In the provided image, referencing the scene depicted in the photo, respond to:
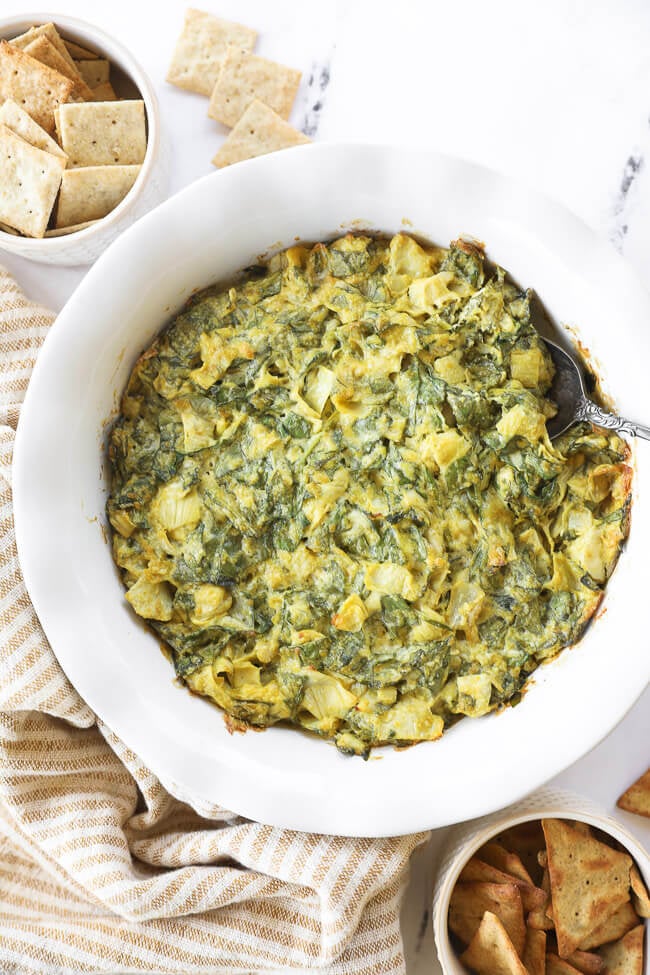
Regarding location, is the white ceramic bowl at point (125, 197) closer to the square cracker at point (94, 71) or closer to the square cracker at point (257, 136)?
the square cracker at point (94, 71)

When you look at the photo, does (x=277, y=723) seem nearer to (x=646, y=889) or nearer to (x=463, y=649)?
(x=463, y=649)

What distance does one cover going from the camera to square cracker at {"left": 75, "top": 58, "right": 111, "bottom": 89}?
2.76 meters

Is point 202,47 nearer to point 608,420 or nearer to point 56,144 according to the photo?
point 56,144

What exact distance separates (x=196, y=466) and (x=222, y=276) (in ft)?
1.68

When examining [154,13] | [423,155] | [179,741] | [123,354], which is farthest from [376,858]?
[154,13]

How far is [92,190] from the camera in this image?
266 cm

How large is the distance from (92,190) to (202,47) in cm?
56

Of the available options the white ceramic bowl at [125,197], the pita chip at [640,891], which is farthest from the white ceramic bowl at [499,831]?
the white ceramic bowl at [125,197]

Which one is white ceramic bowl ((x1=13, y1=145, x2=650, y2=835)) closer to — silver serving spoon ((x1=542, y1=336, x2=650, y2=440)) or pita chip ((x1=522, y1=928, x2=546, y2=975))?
silver serving spoon ((x1=542, y1=336, x2=650, y2=440))

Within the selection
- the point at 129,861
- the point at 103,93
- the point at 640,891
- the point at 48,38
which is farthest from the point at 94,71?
the point at 640,891

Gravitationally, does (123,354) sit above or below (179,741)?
above

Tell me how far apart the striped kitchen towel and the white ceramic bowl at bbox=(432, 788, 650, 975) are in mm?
126

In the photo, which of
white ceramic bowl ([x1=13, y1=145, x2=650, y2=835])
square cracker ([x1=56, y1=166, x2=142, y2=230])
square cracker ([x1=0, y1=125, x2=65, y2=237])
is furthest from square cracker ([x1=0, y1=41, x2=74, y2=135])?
white ceramic bowl ([x1=13, y1=145, x2=650, y2=835])

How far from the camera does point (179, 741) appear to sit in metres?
2.31
